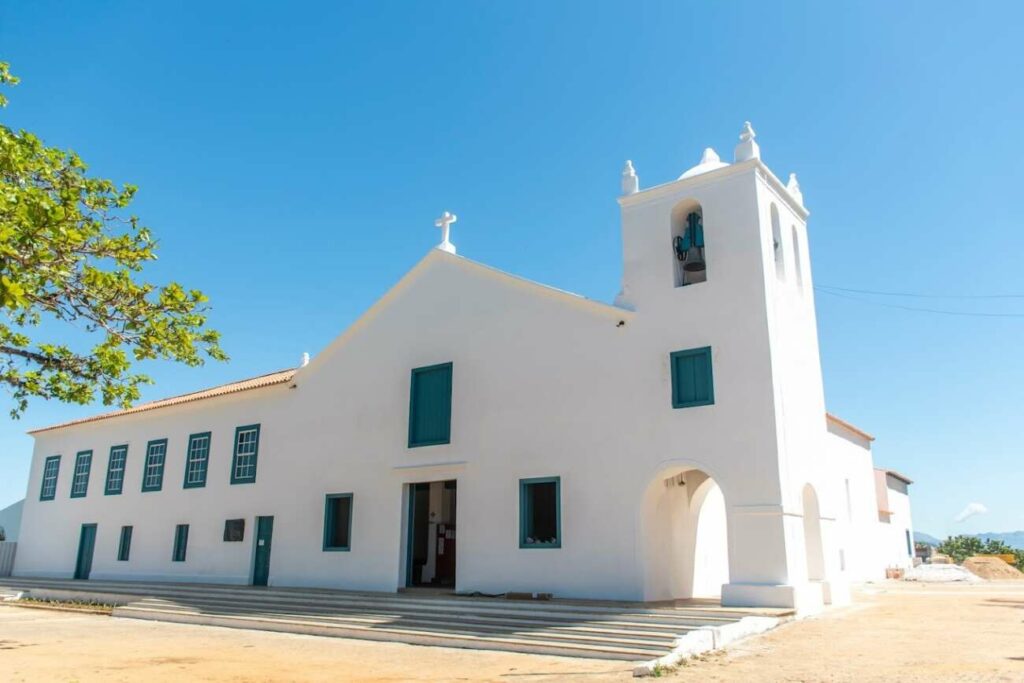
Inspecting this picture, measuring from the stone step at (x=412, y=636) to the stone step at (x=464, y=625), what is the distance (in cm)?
19

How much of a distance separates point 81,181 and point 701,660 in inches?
392

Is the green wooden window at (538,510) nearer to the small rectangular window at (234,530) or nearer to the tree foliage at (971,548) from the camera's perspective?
the small rectangular window at (234,530)

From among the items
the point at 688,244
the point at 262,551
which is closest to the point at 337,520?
the point at 262,551

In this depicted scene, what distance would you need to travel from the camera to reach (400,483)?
729 inches

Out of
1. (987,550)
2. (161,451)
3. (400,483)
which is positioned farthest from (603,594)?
(987,550)

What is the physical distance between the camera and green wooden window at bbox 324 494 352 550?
64.6 ft

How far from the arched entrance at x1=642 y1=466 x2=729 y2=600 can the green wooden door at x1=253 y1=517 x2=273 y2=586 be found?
11144 mm

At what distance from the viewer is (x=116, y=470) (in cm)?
2633

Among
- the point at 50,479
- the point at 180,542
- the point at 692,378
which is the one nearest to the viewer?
the point at 692,378

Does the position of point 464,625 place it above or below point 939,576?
below

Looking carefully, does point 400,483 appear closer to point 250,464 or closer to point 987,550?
point 250,464

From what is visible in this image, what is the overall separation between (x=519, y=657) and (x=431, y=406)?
8.25m

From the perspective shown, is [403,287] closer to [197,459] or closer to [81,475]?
[197,459]

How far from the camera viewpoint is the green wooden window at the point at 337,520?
1970 centimetres
